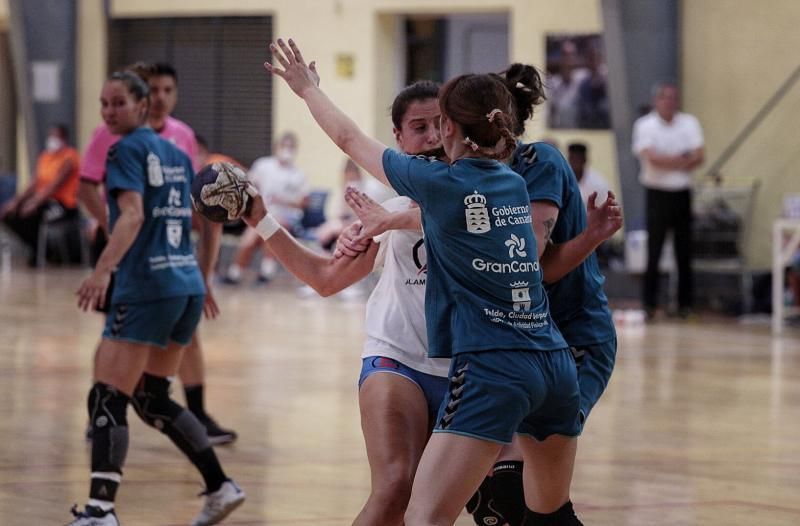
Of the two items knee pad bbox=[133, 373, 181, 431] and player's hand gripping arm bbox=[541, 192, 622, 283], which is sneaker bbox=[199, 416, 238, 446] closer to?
knee pad bbox=[133, 373, 181, 431]

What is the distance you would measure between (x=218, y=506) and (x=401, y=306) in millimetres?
1419

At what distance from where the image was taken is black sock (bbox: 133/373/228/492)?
5.25m

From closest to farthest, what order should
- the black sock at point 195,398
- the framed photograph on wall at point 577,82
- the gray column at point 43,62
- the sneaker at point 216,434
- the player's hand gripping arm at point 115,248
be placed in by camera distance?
the player's hand gripping arm at point 115,248 → the sneaker at point 216,434 → the black sock at point 195,398 → the framed photograph on wall at point 577,82 → the gray column at point 43,62

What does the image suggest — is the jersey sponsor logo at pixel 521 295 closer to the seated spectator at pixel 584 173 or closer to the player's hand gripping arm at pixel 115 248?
the player's hand gripping arm at pixel 115 248

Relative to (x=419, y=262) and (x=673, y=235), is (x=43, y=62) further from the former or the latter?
(x=419, y=262)

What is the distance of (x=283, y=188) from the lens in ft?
57.3

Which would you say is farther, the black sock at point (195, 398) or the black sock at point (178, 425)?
the black sock at point (195, 398)

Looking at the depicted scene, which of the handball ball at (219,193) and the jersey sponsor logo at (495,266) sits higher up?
the handball ball at (219,193)

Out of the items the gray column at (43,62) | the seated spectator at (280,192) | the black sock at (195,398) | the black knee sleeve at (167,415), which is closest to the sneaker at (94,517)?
the black knee sleeve at (167,415)

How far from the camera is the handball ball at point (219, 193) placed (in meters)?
3.88

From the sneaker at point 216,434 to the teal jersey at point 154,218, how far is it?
1.59m

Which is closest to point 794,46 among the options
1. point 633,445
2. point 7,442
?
point 633,445

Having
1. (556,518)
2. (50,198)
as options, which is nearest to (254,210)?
(556,518)

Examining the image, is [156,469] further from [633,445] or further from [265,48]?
[265,48]
